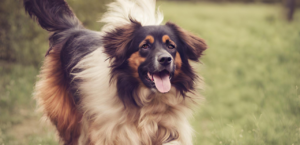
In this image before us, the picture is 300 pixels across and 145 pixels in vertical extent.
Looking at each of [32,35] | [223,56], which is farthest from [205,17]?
[32,35]

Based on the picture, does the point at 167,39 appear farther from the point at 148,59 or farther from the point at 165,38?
the point at 148,59

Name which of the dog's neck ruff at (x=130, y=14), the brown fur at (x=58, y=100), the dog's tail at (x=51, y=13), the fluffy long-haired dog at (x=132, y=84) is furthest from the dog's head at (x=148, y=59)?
the dog's tail at (x=51, y=13)

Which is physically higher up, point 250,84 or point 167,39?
point 167,39

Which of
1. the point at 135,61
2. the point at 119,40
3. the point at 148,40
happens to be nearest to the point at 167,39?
the point at 148,40

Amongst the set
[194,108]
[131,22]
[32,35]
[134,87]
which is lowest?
[32,35]

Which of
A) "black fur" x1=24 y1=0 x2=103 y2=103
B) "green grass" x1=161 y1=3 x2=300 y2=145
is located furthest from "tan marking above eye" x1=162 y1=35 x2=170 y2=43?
"black fur" x1=24 y1=0 x2=103 y2=103

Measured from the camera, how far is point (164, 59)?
2941mm

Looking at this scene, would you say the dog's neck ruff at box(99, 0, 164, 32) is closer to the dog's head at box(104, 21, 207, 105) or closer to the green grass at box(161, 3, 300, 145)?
the dog's head at box(104, 21, 207, 105)

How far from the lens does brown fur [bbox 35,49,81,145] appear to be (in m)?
3.82

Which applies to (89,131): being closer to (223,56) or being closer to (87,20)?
(87,20)

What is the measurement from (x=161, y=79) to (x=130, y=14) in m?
1.05

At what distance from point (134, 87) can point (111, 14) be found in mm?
1109

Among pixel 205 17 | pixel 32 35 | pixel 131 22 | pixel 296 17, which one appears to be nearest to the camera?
pixel 131 22

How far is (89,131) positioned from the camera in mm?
3354
